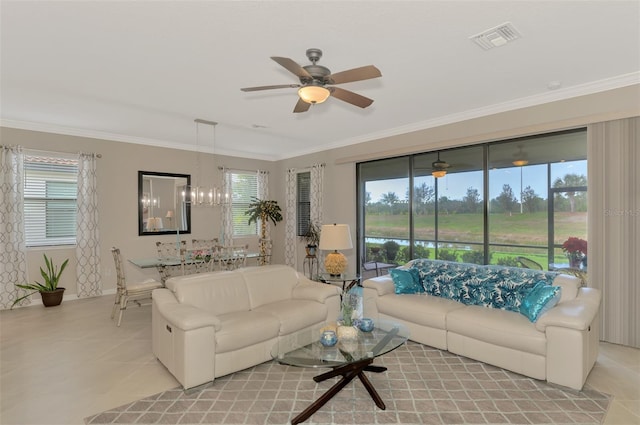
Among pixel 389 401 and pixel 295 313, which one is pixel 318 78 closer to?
pixel 295 313

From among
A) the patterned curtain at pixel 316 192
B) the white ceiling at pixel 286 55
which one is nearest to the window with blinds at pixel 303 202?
the patterned curtain at pixel 316 192

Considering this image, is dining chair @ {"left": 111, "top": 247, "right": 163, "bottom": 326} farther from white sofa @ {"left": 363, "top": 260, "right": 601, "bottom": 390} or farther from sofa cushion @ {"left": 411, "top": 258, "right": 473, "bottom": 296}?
sofa cushion @ {"left": 411, "top": 258, "right": 473, "bottom": 296}

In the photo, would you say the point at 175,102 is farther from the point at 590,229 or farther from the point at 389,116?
the point at 590,229

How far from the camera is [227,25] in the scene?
264 centimetres

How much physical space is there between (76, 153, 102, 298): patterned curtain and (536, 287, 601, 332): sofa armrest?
21.8 ft

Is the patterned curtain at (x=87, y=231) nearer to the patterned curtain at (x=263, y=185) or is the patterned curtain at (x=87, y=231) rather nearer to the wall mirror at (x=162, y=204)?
the wall mirror at (x=162, y=204)

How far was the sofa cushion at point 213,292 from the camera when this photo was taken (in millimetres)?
3535

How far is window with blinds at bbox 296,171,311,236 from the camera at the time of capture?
777 centimetres

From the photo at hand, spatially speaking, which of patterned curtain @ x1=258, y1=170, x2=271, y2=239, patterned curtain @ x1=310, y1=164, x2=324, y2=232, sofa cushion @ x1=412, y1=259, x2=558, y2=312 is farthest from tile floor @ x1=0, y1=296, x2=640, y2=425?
patterned curtain @ x1=258, y1=170, x2=271, y2=239

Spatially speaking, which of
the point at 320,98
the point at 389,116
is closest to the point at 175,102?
the point at 320,98

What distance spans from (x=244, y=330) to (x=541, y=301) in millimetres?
2851

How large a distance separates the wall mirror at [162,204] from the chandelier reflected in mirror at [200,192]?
13 centimetres

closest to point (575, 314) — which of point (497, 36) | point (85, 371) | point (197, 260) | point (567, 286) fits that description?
Answer: point (567, 286)

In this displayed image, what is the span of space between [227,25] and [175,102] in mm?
2170
